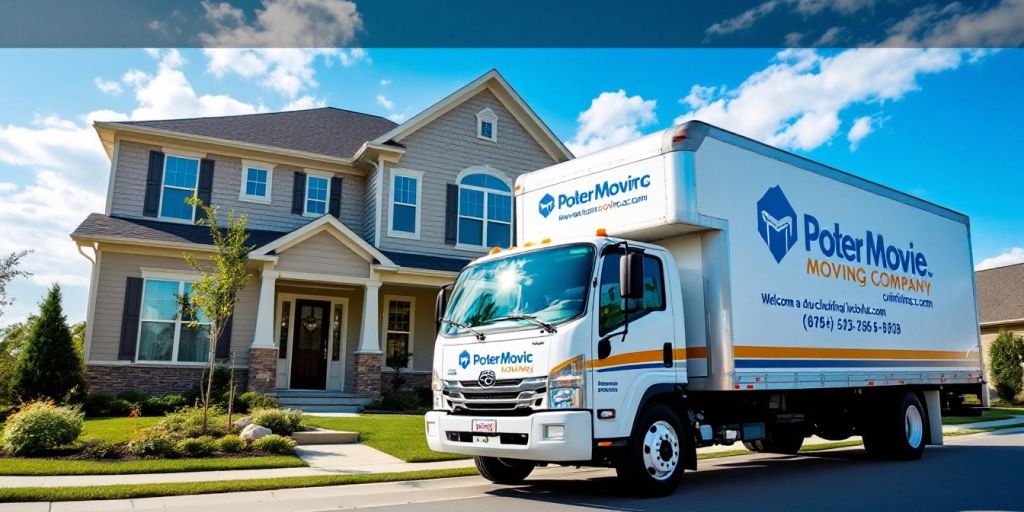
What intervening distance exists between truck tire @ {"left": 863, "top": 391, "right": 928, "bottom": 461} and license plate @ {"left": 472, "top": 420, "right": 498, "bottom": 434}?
22.9ft

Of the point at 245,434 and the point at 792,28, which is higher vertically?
the point at 792,28

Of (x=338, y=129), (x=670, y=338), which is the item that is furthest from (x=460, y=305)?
(x=338, y=129)

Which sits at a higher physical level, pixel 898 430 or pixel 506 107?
pixel 506 107

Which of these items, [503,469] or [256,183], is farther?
[256,183]

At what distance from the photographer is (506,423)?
7.15 m

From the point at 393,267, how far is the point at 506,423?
11.6m

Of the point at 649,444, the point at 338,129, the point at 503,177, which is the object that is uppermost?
the point at 338,129

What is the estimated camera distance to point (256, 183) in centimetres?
1977

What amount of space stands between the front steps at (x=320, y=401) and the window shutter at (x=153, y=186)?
18.4ft

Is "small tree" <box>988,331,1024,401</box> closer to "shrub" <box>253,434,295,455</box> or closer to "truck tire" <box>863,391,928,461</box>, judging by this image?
"truck tire" <box>863,391,928,461</box>

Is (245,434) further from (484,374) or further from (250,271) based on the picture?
Answer: (250,271)

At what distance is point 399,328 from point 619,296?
45.4 feet

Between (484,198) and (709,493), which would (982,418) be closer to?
(484,198)

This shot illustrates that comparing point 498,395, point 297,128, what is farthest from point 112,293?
point 498,395
